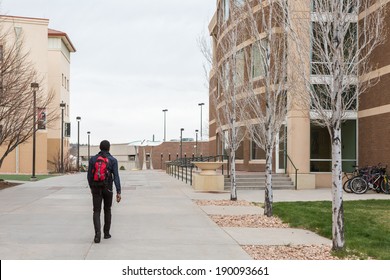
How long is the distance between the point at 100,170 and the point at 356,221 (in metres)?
6.48

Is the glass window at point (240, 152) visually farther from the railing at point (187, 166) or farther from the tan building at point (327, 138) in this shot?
the tan building at point (327, 138)

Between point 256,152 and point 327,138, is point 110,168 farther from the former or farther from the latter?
point 256,152

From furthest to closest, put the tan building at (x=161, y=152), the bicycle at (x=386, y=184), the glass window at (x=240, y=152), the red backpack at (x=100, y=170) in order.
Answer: the tan building at (x=161, y=152) → the glass window at (x=240, y=152) → the bicycle at (x=386, y=184) → the red backpack at (x=100, y=170)

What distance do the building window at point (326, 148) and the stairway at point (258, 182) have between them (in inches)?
76.2

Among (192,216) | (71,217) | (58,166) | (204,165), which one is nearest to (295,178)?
(204,165)

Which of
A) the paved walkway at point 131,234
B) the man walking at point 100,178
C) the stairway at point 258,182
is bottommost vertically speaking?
the paved walkway at point 131,234

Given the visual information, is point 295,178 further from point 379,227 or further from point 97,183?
point 97,183

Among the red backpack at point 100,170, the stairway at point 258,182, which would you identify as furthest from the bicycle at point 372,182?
the red backpack at point 100,170

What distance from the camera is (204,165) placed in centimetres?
2420

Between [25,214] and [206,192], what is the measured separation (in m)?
10.2

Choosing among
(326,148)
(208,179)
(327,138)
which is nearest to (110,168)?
(208,179)

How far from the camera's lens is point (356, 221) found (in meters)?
13.3

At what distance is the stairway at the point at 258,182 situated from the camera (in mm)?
25500

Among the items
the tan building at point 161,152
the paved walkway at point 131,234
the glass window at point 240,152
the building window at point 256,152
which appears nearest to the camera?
the paved walkway at point 131,234
